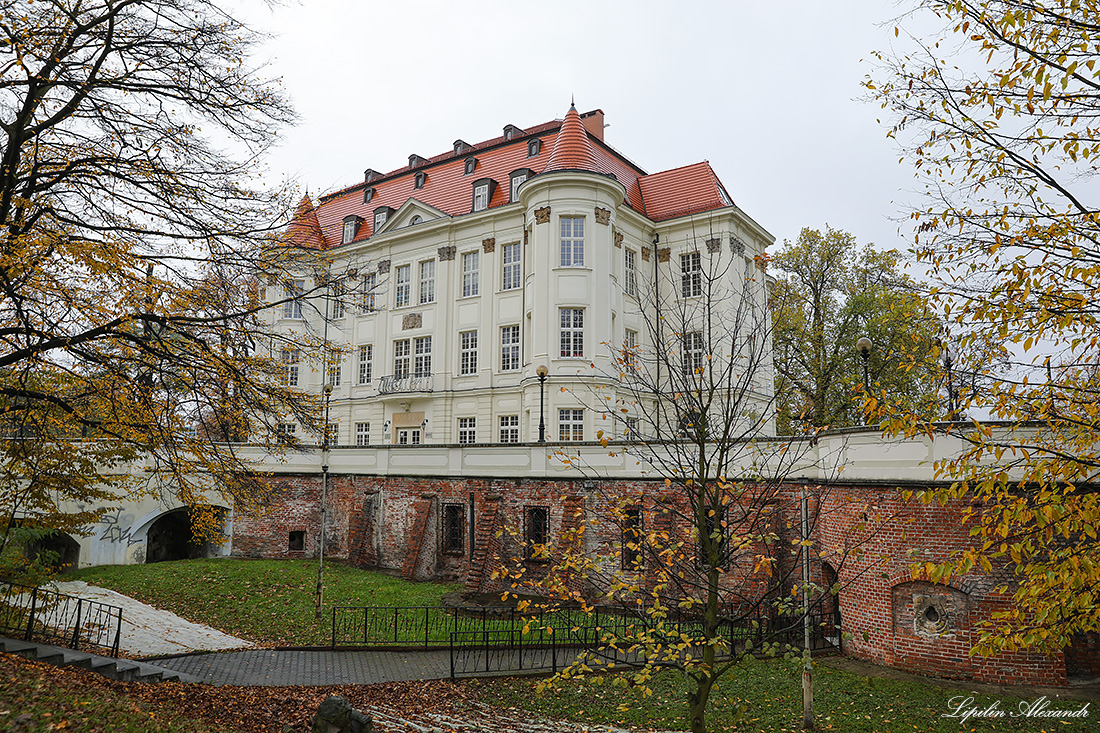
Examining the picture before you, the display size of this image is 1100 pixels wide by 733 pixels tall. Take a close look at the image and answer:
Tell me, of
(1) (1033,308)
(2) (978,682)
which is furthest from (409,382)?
(1) (1033,308)

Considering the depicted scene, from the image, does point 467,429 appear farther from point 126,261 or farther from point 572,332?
point 126,261

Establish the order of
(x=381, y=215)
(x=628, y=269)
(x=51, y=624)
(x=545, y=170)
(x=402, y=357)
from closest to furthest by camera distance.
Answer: (x=51, y=624)
(x=545, y=170)
(x=628, y=269)
(x=402, y=357)
(x=381, y=215)

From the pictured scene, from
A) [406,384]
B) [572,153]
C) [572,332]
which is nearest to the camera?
[572,332]

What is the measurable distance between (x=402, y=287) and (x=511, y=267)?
723 cm

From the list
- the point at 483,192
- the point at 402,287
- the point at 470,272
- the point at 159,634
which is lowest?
the point at 159,634

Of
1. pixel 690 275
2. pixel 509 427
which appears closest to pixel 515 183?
pixel 690 275

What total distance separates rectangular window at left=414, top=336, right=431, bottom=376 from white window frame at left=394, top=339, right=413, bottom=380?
48 cm

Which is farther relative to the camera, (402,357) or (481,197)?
(402,357)

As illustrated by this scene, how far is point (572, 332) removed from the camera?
28750 mm

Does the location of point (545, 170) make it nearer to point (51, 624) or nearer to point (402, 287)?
point (402, 287)

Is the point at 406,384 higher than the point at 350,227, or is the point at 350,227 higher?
the point at 350,227

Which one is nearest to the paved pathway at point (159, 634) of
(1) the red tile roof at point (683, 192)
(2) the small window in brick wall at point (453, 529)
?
(2) the small window in brick wall at point (453, 529)

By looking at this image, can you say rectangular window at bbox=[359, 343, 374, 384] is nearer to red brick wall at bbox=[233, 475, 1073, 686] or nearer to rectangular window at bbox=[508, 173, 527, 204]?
red brick wall at bbox=[233, 475, 1073, 686]

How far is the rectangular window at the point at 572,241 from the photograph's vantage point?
29.1 meters
